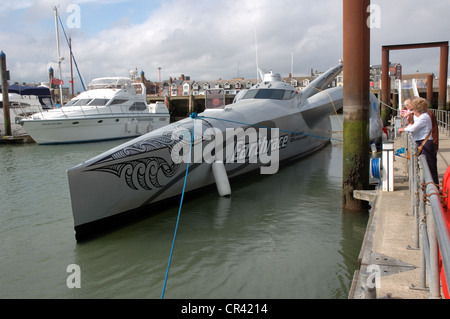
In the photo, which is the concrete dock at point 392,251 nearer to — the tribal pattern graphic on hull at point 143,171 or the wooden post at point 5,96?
the tribal pattern graphic on hull at point 143,171

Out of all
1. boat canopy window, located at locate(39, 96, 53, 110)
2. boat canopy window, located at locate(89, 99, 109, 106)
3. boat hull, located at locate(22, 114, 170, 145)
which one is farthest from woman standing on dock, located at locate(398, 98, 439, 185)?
boat canopy window, located at locate(39, 96, 53, 110)

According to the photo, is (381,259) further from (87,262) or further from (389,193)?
(87,262)

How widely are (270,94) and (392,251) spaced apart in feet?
27.0

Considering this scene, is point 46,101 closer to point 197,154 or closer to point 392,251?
point 197,154

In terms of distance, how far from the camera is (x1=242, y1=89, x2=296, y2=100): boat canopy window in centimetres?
1203

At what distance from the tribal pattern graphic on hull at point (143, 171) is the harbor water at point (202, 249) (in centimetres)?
67

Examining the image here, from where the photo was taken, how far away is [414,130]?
5594mm

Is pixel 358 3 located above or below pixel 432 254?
above

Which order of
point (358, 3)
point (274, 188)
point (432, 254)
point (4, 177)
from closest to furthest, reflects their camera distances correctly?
point (432, 254)
point (358, 3)
point (274, 188)
point (4, 177)

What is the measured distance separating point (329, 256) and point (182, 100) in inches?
1795

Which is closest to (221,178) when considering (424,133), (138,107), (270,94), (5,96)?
(424,133)

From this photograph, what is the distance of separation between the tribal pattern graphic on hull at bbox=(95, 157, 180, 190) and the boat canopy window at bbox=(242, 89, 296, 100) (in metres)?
5.06

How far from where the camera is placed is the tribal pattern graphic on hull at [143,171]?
6.92 m

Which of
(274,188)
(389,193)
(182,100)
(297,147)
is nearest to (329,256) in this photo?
(389,193)
